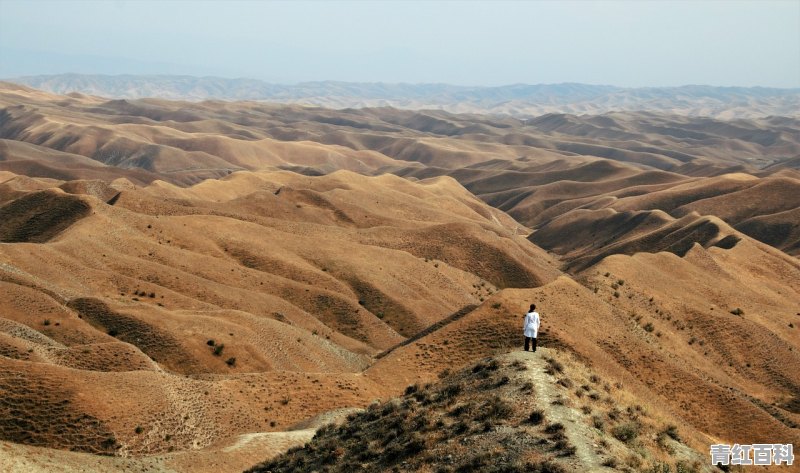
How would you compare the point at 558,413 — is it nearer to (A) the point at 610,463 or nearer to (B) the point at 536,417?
(B) the point at 536,417

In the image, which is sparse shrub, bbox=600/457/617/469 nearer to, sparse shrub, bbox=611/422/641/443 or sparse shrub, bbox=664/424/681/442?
sparse shrub, bbox=611/422/641/443

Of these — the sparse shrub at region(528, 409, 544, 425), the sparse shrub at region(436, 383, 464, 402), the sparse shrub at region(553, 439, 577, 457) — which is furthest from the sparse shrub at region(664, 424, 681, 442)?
the sparse shrub at region(436, 383, 464, 402)

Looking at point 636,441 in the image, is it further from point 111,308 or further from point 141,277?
point 141,277

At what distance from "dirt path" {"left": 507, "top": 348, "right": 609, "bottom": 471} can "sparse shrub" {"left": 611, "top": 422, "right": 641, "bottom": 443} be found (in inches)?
36.2

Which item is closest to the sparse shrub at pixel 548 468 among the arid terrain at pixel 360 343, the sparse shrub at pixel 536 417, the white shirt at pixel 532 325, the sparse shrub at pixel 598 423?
the arid terrain at pixel 360 343

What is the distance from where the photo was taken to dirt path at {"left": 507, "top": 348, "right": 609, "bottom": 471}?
1934 centimetres

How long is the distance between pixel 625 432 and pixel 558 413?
77.3 inches

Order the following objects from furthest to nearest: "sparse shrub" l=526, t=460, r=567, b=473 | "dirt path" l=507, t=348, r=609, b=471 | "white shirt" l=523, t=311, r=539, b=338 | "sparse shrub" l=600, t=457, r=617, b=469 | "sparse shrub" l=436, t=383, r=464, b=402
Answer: "white shirt" l=523, t=311, r=539, b=338 → "sparse shrub" l=436, t=383, r=464, b=402 → "dirt path" l=507, t=348, r=609, b=471 → "sparse shrub" l=600, t=457, r=617, b=469 → "sparse shrub" l=526, t=460, r=567, b=473

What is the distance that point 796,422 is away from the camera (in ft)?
147

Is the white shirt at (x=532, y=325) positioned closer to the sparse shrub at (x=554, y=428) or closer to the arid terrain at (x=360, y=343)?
the arid terrain at (x=360, y=343)

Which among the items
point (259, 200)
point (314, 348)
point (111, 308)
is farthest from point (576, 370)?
point (259, 200)

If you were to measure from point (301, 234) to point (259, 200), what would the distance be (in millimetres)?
21248

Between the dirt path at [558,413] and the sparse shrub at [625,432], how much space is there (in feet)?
3.02

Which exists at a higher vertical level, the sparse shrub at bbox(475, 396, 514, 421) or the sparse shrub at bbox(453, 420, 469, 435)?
the sparse shrub at bbox(475, 396, 514, 421)
